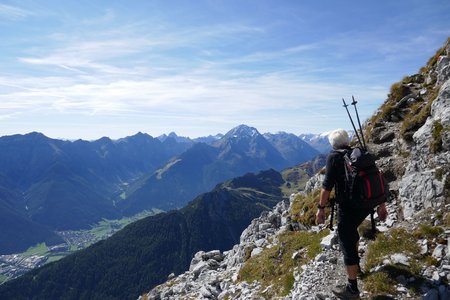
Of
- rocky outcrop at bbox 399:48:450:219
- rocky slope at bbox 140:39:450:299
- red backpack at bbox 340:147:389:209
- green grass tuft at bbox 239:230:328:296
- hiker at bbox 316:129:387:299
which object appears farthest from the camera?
green grass tuft at bbox 239:230:328:296

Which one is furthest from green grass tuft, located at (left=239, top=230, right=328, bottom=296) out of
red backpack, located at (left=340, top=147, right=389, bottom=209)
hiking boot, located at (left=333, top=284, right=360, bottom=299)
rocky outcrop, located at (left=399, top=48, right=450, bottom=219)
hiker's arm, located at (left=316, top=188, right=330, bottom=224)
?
red backpack, located at (left=340, top=147, right=389, bottom=209)

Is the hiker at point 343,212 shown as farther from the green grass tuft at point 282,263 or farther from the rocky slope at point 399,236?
the green grass tuft at point 282,263

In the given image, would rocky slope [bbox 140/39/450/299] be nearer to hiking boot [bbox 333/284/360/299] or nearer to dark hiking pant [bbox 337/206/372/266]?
hiking boot [bbox 333/284/360/299]

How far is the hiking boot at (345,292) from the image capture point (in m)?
11.8

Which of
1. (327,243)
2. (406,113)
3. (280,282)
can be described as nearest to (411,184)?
(327,243)

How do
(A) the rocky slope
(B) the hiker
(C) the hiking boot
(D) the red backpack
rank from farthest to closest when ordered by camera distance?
1. (A) the rocky slope
2. (C) the hiking boot
3. (B) the hiker
4. (D) the red backpack

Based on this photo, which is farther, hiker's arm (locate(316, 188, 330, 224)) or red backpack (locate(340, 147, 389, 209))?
hiker's arm (locate(316, 188, 330, 224))

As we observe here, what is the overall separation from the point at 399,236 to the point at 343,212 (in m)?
4.30

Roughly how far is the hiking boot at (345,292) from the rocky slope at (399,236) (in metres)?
0.43

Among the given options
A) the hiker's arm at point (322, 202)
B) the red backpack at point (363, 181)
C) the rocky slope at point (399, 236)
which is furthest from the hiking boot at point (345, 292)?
the red backpack at point (363, 181)

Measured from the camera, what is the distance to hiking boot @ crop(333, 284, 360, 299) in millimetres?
11766

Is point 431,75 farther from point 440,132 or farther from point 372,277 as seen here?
point 372,277

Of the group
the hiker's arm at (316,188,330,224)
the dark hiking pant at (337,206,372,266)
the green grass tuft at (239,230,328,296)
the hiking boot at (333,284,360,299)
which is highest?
the hiker's arm at (316,188,330,224)

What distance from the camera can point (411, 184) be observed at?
1688 centimetres
